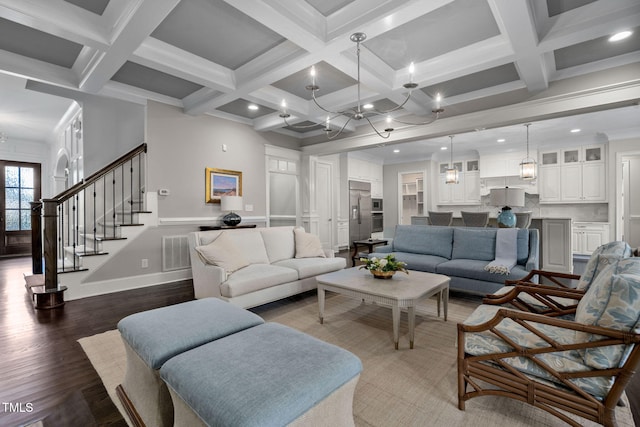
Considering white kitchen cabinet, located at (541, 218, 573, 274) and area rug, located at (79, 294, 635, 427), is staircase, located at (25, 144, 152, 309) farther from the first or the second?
white kitchen cabinet, located at (541, 218, 573, 274)

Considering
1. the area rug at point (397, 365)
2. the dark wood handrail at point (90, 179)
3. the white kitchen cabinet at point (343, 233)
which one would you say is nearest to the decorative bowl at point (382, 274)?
the area rug at point (397, 365)

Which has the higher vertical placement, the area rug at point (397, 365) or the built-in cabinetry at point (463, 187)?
the built-in cabinetry at point (463, 187)

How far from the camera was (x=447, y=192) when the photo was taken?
8.70 m

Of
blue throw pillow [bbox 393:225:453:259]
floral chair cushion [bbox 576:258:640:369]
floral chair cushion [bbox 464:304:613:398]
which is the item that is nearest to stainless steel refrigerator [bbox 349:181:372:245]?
blue throw pillow [bbox 393:225:453:259]

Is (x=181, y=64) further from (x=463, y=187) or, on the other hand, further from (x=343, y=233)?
(x=463, y=187)

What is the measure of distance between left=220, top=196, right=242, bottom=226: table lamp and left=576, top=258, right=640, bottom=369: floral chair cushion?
15.1 feet

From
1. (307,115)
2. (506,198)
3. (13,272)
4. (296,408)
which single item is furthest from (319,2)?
(13,272)

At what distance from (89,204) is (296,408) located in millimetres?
5941

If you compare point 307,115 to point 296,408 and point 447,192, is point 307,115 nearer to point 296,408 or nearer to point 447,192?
point 296,408

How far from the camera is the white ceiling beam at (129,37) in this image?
2.38m

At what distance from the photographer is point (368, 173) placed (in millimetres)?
9008

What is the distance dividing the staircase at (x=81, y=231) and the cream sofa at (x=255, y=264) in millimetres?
1579

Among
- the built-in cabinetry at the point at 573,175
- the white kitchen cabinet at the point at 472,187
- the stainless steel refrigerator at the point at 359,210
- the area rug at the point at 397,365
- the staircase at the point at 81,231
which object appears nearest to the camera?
the area rug at the point at 397,365

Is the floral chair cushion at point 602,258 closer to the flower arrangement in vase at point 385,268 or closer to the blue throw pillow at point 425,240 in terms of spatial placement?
the flower arrangement in vase at point 385,268
